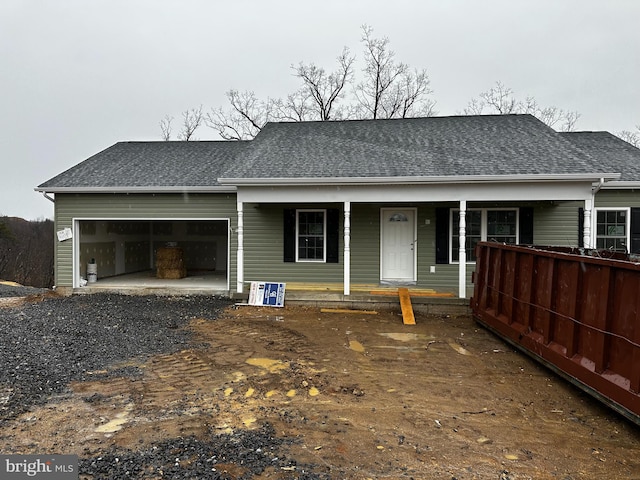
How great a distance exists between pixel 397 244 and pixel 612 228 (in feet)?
17.5

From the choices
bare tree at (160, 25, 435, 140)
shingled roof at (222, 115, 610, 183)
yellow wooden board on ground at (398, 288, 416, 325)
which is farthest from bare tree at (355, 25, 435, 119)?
yellow wooden board on ground at (398, 288, 416, 325)

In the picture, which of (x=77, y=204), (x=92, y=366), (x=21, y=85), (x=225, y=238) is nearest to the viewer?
(x=92, y=366)

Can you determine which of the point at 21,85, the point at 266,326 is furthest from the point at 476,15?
the point at 21,85

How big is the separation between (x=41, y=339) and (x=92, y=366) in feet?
6.08

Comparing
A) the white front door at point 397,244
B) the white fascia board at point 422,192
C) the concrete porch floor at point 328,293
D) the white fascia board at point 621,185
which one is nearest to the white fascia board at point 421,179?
the white fascia board at point 422,192

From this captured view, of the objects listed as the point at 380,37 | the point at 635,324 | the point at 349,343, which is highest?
the point at 380,37

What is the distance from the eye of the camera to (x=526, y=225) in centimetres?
1005

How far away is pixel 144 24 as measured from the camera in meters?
17.7

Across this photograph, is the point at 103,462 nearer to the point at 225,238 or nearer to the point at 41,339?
the point at 41,339

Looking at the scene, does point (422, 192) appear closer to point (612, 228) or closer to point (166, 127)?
point (612, 228)

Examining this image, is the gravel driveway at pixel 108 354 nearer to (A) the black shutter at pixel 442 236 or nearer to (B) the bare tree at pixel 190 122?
(A) the black shutter at pixel 442 236

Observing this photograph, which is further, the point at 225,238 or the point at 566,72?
the point at 566,72

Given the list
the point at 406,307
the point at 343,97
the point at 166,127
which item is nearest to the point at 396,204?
the point at 406,307

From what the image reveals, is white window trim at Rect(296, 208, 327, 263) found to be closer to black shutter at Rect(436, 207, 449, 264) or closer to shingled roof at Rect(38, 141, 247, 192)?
shingled roof at Rect(38, 141, 247, 192)
